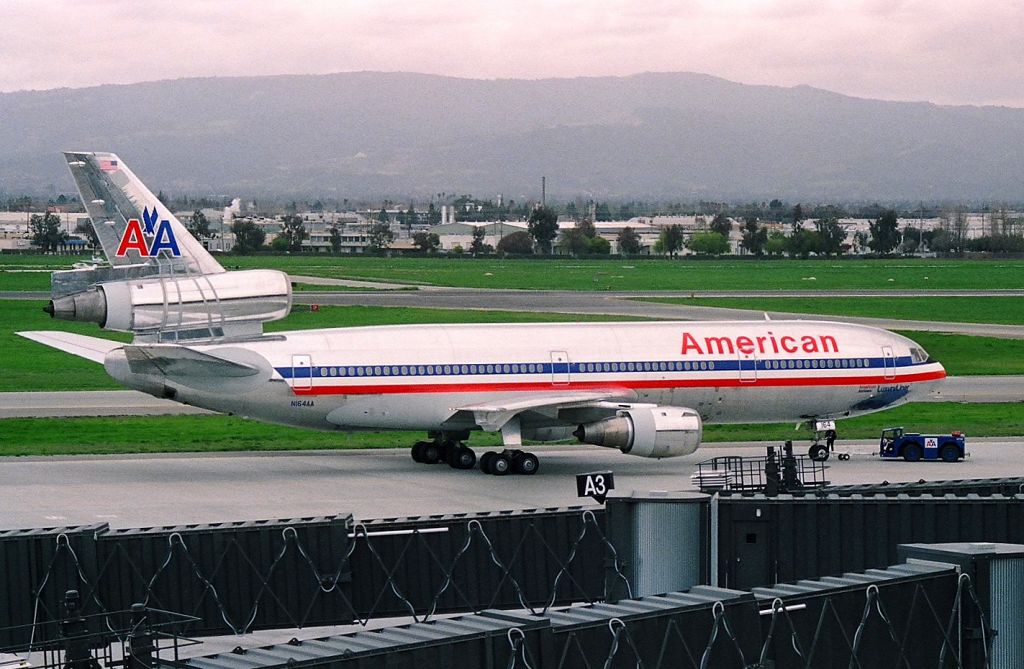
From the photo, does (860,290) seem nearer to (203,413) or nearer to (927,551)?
(203,413)

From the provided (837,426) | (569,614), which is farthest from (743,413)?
(569,614)

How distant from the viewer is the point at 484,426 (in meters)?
52.0

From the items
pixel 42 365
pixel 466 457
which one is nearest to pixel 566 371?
pixel 466 457

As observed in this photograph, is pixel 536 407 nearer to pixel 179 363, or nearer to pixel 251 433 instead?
pixel 179 363

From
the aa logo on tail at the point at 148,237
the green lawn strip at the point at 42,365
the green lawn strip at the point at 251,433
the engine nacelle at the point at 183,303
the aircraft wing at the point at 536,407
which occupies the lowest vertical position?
the green lawn strip at the point at 251,433

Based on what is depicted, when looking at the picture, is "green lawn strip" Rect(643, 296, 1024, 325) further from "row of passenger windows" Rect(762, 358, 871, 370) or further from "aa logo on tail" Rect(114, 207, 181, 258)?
"aa logo on tail" Rect(114, 207, 181, 258)

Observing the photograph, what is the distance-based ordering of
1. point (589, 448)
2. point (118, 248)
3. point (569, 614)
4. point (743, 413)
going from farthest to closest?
point (589, 448) < point (743, 413) < point (118, 248) < point (569, 614)

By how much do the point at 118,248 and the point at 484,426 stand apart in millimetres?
13604

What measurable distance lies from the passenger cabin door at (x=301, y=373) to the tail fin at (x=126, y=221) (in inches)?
171

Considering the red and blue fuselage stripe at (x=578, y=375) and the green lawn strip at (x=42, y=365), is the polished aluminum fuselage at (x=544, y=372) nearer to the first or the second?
the red and blue fuselage stripe at (x=578, y=375)

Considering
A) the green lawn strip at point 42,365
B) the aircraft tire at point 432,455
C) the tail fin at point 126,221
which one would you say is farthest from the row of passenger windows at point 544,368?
the green lawn strip at point 42,365

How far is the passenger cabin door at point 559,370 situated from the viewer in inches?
2110

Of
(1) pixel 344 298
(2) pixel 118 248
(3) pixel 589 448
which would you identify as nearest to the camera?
(2) pixel 118 248

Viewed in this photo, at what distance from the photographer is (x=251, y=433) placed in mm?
62562
